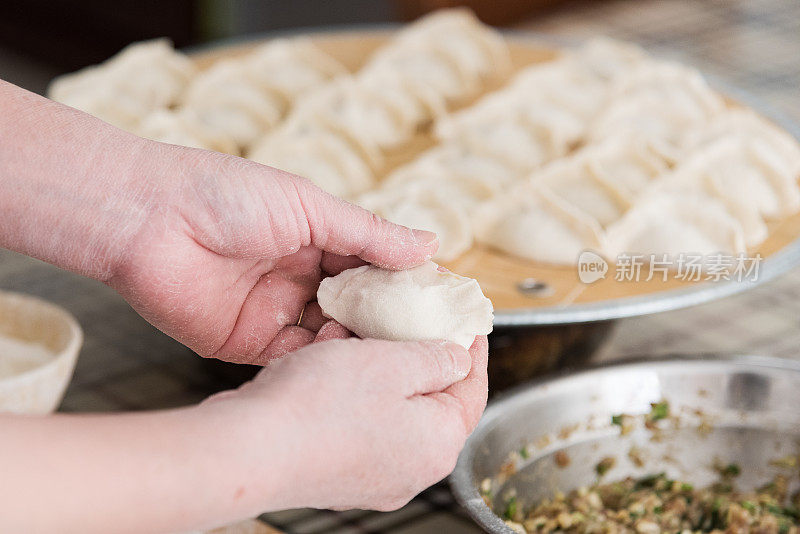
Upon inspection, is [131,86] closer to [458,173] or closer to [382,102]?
[382,102]

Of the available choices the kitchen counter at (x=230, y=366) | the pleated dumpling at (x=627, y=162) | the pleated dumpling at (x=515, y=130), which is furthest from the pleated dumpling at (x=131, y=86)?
the pleated dumpling at (x=627, y=162)

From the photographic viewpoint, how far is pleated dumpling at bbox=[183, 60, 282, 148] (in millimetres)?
2416

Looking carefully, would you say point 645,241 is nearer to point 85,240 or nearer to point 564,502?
point 564,502

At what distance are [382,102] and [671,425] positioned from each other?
135 cm

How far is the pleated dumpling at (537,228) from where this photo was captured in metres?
1.87

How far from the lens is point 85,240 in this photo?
1.06 meters

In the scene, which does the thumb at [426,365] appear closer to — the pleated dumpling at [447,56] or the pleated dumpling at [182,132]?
the pleated dumpling at [182,132]

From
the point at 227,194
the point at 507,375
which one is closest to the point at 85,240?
the point at 227,194

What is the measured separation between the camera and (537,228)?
1.89 m

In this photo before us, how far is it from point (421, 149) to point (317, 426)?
1713mm

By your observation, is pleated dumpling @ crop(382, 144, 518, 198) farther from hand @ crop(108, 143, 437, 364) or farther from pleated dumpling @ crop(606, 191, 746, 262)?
hand @ crop(108, 143, 437, 364)

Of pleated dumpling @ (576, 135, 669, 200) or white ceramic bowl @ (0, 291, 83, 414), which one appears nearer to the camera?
white ceramic bowl @ (0, 291, 83, 414)

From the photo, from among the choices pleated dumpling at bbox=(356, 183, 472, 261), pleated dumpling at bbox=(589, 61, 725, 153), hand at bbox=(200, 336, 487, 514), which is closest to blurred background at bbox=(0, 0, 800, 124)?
pleated dumpling at bbox=(589, 61, 725, 153)

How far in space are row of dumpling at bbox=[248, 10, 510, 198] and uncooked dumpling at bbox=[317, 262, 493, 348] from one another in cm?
100
